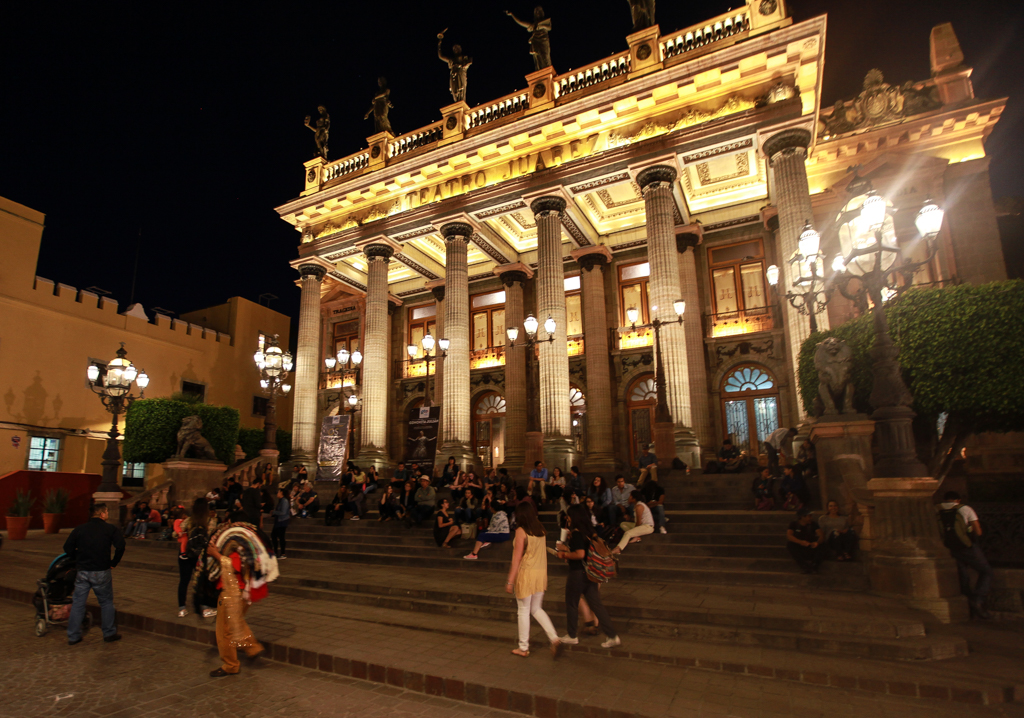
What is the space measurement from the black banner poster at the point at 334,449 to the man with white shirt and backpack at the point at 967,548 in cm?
1516

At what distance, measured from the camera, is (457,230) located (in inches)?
802

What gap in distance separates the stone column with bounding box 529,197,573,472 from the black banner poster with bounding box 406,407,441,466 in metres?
3.51

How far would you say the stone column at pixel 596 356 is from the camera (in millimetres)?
19594

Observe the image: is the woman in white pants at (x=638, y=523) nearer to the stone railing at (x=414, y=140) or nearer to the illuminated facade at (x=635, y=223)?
the illuminated facade at (x=635, y=223)

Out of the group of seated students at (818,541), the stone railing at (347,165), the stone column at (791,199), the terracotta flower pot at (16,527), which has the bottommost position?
the terracotta flower pot at (16,527)

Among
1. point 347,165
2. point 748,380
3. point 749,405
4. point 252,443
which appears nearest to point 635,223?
point 748,380

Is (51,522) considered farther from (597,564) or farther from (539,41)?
(539,41)

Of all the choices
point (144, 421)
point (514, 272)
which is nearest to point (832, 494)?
point (514, 272)

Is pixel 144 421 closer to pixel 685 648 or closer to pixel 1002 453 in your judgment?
pixel 685 648

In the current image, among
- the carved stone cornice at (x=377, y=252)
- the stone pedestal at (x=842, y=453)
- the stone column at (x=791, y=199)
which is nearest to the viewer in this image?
the stone pedestal at (x=842, y=453)

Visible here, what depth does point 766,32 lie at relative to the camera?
15664 millimetres

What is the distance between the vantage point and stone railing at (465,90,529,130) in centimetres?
1998

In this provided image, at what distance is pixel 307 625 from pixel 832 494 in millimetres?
7759

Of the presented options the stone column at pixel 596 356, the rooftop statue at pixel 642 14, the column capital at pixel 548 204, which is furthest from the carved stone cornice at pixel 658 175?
the rooftop statue at pixel 642 14
